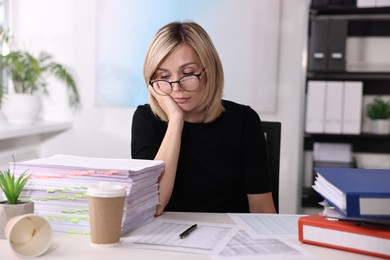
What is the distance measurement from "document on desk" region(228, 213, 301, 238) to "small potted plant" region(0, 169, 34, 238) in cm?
51

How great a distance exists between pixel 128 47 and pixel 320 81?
1.35 metres

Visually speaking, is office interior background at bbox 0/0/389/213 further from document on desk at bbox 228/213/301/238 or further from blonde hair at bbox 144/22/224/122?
document on desk at bbox 228/213/301/238

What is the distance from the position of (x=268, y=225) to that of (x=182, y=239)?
26cm

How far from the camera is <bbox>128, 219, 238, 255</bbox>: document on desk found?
3.15ft

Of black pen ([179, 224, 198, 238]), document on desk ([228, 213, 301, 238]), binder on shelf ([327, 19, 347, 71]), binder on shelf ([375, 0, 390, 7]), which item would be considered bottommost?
document on desk ([228, 213, 301, 238])

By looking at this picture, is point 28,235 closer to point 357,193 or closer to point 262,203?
point 357,193

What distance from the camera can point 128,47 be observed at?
3332mm

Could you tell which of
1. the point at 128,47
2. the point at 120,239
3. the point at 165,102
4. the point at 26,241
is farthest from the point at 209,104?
the point at 128,47


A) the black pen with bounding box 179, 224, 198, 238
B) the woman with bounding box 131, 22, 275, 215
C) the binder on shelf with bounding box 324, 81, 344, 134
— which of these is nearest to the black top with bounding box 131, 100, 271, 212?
the woman with bounding box 131, 22, 275, 215

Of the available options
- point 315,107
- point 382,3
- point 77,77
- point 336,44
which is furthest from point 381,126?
point 77,77

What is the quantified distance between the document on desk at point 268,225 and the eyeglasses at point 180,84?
51 cm

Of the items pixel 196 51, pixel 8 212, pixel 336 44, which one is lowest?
pixel 8 212

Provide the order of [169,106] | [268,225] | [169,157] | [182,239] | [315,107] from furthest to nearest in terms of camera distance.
→ [315,107] → [169,106] → [169,157] → [268,225] → [182,239]

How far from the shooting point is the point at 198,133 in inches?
64.7
